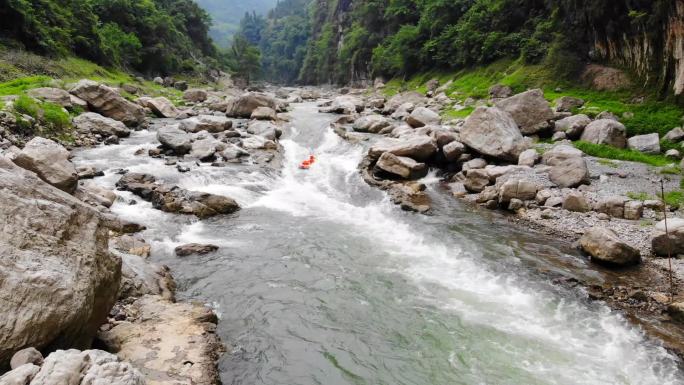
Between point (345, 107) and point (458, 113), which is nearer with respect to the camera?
point (458, 113)

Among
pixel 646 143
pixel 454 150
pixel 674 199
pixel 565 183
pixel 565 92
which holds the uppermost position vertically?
pixel 565 92

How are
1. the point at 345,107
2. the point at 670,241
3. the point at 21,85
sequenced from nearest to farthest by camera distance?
the point at 670,241
the point at 21,85
the point at 345,107

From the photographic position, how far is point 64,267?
648 cm

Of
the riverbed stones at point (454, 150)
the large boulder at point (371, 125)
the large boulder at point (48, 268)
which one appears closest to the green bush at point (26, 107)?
the large boulder at point (48, 268)

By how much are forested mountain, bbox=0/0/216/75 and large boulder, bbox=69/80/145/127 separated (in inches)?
549

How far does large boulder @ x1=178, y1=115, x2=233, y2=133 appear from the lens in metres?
30.2

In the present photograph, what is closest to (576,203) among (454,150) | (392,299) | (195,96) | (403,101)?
(454,150)

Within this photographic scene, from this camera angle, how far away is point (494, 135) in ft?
74.9

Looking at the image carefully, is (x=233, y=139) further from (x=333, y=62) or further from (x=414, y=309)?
(x=333, y=62)

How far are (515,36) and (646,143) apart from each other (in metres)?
28.1

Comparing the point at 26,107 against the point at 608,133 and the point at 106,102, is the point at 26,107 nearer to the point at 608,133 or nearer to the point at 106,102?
the point at 106,102

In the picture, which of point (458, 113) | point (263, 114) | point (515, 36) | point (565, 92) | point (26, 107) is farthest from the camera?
point (515, 36)

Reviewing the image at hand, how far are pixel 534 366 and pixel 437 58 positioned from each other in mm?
54839

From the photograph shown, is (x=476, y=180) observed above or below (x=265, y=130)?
below
